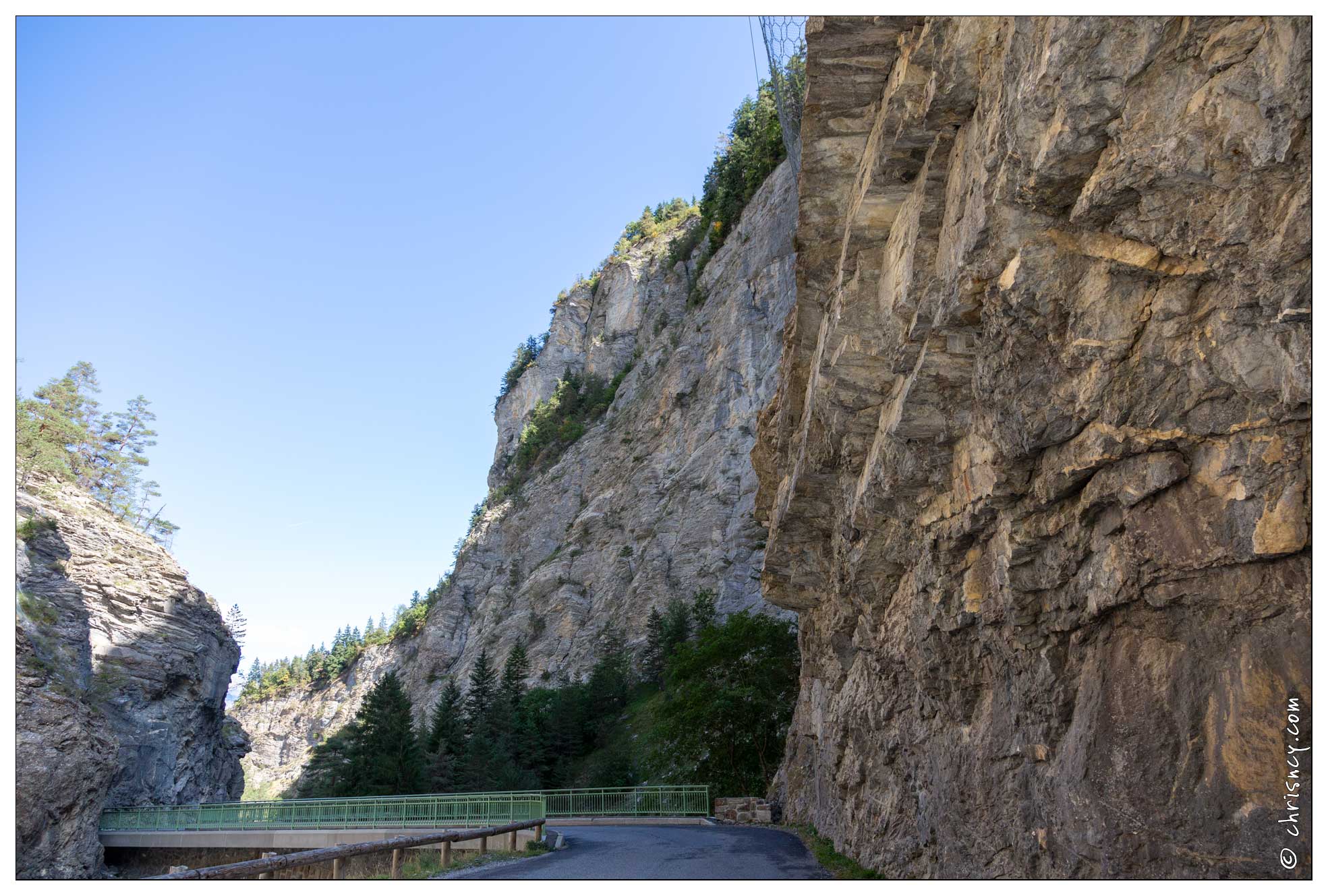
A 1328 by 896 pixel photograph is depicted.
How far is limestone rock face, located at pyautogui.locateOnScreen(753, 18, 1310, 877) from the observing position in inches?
187

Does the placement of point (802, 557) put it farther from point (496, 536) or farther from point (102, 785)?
point (496, 536)

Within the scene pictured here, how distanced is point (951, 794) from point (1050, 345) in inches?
202

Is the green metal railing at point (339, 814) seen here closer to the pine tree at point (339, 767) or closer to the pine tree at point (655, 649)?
the pine tree at point (339, 767)

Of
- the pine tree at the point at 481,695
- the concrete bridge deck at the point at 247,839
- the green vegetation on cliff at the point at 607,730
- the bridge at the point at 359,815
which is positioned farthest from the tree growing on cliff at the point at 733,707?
the pine tree at the point at 481,695

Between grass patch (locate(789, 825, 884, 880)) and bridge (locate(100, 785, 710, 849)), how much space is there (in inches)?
263

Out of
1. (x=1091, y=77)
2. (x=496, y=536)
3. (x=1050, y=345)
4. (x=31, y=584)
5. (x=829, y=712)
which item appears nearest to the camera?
(x=1091, y=77)

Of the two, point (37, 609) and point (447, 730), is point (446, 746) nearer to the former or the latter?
point (447, 730)

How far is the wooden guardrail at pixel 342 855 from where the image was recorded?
8.00 metres

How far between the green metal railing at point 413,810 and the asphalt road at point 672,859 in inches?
98.4

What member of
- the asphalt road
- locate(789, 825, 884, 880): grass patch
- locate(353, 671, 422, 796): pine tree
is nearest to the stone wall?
Result: the asphalt road

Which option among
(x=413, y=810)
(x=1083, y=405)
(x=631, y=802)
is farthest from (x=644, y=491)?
(x=1083, y=405)

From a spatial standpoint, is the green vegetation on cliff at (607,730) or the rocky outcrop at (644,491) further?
the rocky outcrop at (644,491)

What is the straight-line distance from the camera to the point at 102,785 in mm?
25484
